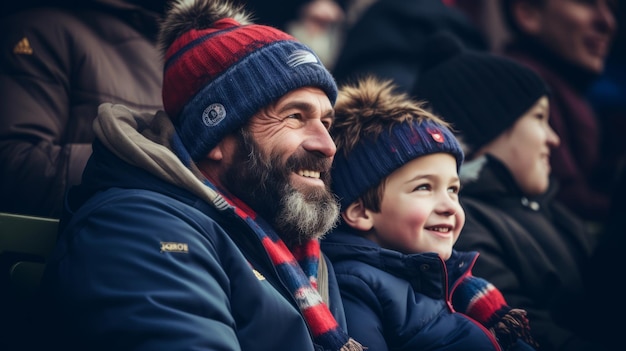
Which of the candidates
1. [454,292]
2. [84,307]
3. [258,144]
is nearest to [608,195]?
[454,292]

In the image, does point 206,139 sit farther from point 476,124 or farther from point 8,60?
point 476,124

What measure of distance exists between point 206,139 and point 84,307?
0.84 m

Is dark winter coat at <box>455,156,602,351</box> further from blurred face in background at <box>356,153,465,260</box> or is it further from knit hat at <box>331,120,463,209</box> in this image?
knit hat at <box>331,120,463,209</box>

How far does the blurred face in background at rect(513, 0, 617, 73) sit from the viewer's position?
5.73 meters

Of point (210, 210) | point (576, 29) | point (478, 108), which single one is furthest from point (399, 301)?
point (576, 29)

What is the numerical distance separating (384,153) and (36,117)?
4.63ft

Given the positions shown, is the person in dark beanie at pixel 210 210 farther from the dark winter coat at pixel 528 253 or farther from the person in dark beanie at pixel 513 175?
the person in dark beanie at pixel 513 175

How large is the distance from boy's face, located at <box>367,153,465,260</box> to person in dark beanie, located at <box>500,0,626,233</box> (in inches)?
102

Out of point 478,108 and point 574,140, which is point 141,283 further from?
point 574,140

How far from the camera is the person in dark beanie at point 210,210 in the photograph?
2207mm

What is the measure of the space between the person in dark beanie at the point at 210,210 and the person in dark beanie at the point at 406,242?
179 mm

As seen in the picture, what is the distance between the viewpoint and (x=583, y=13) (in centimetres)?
573

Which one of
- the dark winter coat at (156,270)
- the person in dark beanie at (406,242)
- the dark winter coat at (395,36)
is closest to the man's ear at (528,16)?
the dark winter coat at (395,36)

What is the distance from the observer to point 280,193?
2779 millimetres
